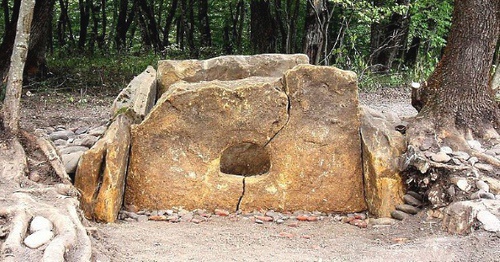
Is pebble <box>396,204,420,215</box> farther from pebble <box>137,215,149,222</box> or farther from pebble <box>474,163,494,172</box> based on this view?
pebble <box>137,215,149,222</box>

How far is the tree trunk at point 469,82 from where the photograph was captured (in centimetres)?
587

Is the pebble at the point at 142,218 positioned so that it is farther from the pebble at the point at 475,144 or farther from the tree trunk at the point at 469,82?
the pebble at the point at 475,144

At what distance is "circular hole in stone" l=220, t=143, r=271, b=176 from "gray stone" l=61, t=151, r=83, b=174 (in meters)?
1.35

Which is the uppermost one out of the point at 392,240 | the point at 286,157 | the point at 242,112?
the point at 242,112

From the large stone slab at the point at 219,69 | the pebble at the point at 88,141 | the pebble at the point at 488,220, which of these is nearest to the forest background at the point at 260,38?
the pebble at the point at 88,141

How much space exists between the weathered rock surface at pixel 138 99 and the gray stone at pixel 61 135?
1.08 metres

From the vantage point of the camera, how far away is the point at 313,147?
5.52 meters

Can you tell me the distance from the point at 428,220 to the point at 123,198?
2.72 m

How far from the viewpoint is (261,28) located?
14.5 metres

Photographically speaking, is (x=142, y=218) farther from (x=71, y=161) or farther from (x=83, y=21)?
(x=83, y=21)

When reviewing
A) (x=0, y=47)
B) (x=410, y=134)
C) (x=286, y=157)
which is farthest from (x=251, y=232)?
(x=0, y=47)

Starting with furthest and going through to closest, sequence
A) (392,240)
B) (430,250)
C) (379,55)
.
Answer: (379,55), (392,240), (430,250)

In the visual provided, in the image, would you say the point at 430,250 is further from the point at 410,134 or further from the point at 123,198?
Answer: the point at 123,198

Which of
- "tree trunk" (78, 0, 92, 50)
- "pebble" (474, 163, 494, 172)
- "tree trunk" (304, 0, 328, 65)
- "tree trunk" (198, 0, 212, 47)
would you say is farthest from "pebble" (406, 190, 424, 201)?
"tree trunk" (78, 0, 92, 50)
